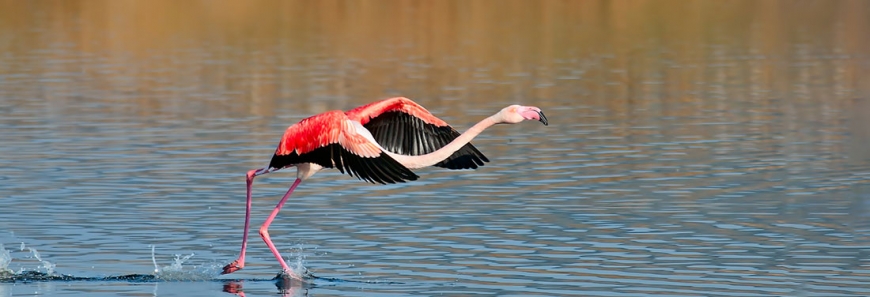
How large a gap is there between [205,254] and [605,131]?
10397mm

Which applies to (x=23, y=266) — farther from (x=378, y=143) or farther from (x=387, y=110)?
(x=387, y=110)

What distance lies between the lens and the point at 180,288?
13078 mm

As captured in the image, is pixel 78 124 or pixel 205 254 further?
pixel 78 124

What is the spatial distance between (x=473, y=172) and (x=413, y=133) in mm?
5758

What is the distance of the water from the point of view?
532 inches

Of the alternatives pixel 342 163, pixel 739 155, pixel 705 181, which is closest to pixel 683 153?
pixel 739 155

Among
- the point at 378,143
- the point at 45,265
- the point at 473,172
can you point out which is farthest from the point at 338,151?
the point at 473,172

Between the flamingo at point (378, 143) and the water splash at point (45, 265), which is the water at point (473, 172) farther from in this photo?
the flamingo at point (378, 143)

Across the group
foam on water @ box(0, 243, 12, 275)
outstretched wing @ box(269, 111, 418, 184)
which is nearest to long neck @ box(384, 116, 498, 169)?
outstretched wing @ box(269, 111, 418, 184)

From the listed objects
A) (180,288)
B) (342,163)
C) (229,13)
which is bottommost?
(180,288)

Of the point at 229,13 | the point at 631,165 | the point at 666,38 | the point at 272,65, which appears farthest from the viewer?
the point at 229,13

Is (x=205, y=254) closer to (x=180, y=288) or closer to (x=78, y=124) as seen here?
(x=180, y=288)

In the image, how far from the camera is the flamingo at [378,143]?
12.7 metres

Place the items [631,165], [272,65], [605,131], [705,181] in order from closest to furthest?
A: [705,181] < [631,165] < [605,131] < [272,65]
